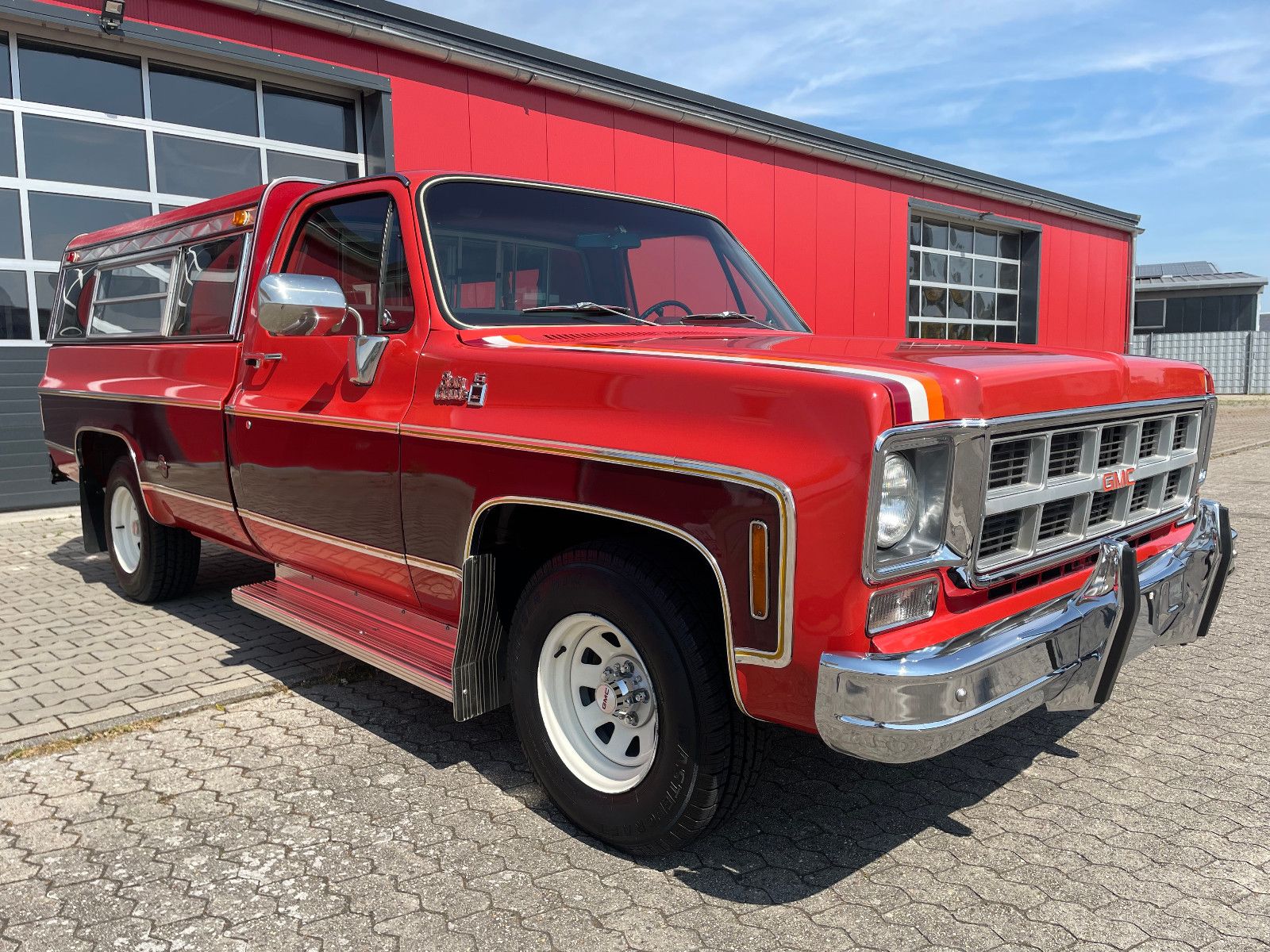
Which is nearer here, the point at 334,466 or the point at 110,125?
the point at 334,466

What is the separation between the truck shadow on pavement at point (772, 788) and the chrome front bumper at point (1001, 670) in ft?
1.93

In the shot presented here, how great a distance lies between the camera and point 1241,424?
18938 mm

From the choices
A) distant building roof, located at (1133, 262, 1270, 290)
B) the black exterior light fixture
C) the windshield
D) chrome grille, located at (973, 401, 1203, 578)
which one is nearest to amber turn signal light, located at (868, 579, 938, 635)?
chrome grille, located at (973, 401, 1203, 578)

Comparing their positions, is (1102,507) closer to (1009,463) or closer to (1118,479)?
(1118,479)

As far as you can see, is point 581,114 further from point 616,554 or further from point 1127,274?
point 1127,274

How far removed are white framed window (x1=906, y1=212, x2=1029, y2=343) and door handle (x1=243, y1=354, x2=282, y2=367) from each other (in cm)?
1432

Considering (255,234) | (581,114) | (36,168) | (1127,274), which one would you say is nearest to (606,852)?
(255,234)

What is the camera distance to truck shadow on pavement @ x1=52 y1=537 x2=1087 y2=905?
2.79 metres

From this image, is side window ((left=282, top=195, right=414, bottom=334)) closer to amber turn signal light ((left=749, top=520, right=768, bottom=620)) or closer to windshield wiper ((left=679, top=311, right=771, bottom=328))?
windshield wiper ((left=679, top=311, right=771, bottom=328))

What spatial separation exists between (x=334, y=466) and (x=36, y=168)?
7112mm

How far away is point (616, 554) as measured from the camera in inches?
106

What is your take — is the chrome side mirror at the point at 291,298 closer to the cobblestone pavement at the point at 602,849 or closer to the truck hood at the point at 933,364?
the truck hood at the point at 933,364

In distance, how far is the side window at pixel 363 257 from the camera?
3518mm

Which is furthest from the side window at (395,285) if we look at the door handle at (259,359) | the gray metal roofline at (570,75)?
the gray metal roofline at (570,75)
